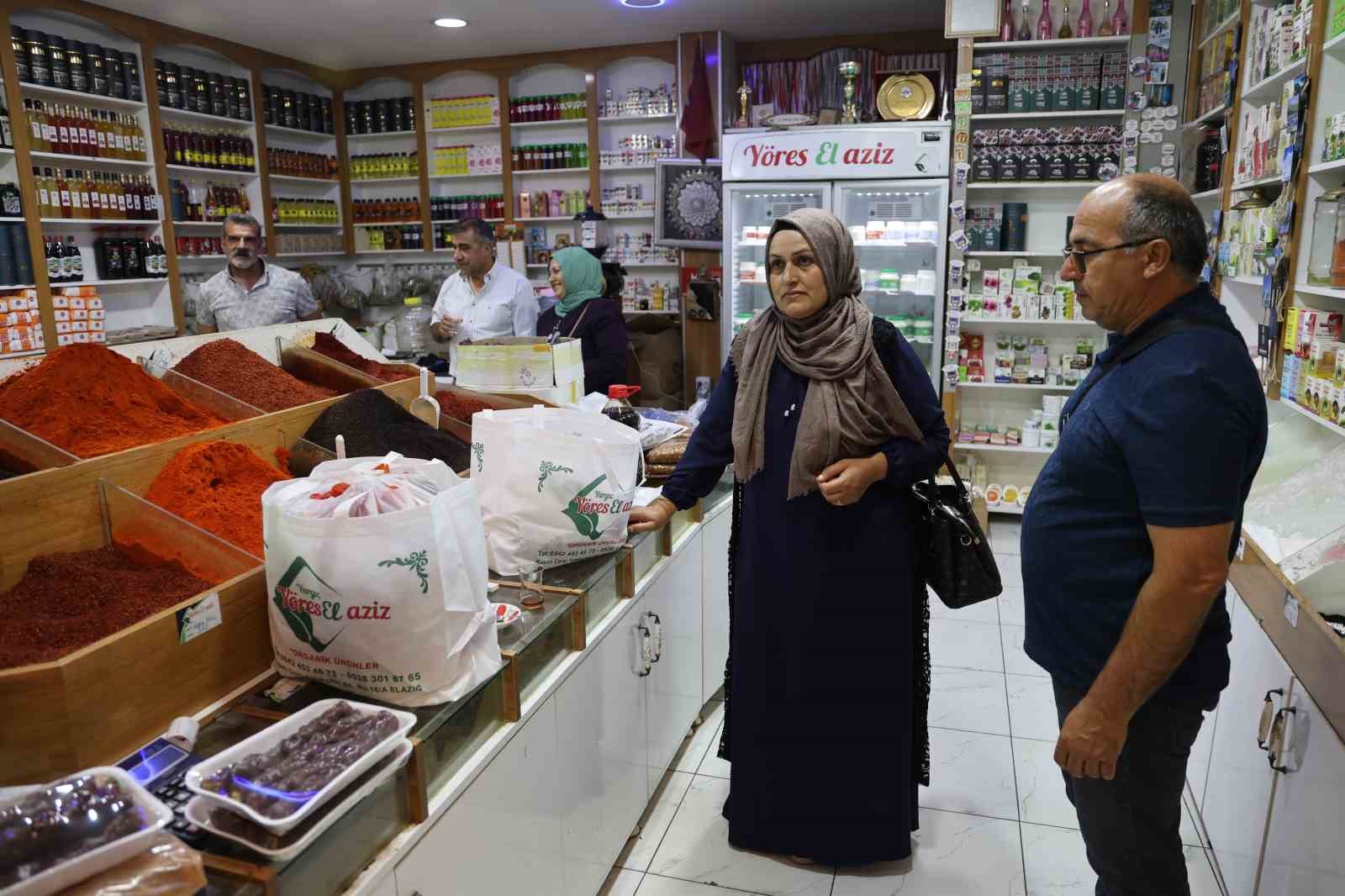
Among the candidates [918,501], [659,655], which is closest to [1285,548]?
[918,501]

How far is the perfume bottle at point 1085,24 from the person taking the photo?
15.6 ft

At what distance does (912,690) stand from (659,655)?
2.23 feet

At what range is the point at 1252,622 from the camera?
7.24 feet

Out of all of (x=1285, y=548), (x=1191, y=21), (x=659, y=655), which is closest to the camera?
(x=1285, y=548)

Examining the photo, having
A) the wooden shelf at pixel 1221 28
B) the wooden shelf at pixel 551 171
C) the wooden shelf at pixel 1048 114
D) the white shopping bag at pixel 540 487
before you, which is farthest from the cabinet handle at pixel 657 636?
the wooden shelf at pixel 551 171

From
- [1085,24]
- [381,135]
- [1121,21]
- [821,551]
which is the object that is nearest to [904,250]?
[1085,24]

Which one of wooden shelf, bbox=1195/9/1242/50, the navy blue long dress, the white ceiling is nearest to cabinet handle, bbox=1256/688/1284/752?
the navy blue long dress

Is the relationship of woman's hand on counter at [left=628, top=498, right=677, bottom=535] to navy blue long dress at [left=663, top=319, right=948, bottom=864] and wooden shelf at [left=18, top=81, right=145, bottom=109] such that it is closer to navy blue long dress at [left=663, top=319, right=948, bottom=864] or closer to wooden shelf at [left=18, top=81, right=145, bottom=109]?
navy blue long dress at [left=663, top=319, right=948, bottom=864]

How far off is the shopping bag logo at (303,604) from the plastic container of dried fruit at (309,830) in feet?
0.87

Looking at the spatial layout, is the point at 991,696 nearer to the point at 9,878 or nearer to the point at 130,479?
the point at 130,479

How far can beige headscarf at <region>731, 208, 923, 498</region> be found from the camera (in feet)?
6.46

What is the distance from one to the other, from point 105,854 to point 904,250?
522 cm

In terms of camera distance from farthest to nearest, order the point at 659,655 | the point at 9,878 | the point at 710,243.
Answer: the point at 710,243
the point at 659,655
the point at 9,878

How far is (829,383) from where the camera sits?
6.54 feet
